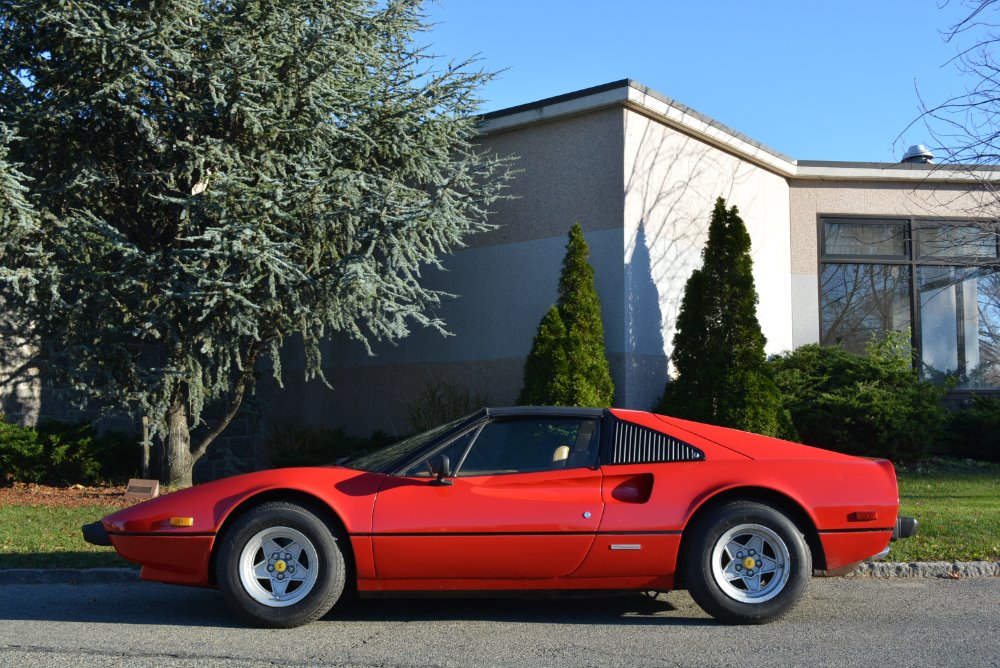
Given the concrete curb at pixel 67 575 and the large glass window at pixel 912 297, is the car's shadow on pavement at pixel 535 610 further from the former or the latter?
the large glass window at pixel 912 297

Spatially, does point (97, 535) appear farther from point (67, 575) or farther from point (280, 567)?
point (67, 575)

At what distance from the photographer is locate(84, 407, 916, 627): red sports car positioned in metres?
5.61

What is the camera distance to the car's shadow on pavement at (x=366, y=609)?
19.3 ft

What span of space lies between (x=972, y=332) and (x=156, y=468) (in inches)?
530

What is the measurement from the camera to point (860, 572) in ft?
24.1

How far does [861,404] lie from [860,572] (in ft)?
20.8

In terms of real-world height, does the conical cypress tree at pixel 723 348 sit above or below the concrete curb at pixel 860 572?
above

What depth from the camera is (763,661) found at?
484cm

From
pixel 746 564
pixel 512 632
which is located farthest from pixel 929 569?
pixel 512 632

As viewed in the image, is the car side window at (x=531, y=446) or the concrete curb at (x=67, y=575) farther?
the concrete curb at (x=67, y=575)

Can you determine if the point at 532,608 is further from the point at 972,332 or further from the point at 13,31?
the point at 972,332

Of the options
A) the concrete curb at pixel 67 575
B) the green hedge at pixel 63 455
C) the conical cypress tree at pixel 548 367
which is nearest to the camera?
the concrete curb at pixel 67 575

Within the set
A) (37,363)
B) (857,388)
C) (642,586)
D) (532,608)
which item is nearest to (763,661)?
(642,586)

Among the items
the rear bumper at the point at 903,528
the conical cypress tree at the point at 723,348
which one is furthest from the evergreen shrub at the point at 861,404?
the rear bumper at the point at 903,528
